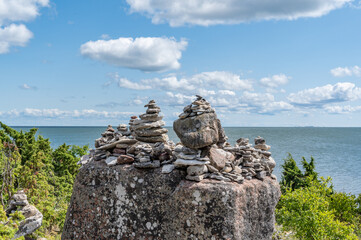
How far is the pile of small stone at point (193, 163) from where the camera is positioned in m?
6.99

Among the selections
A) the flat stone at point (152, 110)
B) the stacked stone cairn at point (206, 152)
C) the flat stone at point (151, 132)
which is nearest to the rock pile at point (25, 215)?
the flat stone at point (151, 132)

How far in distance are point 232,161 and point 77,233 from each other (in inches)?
160

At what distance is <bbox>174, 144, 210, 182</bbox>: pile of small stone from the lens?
6988 mm

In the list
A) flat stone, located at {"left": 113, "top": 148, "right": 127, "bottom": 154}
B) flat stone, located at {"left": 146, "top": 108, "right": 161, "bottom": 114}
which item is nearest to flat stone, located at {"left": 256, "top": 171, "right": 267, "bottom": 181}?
flat stone, located at {"left": 146, "top": 108, "right": 161, "bottom": 114}

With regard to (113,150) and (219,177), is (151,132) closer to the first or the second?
(113,150)

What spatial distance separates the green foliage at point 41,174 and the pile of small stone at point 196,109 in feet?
41.7

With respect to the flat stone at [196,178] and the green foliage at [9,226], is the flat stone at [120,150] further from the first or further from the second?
the green foliage at [9,226]

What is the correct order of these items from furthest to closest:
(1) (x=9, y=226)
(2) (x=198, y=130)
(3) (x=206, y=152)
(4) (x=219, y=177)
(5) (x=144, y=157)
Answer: (1) (x=9, y=226), (5) (x=144, y=157), (3) (x=206, y=152), (2) (x=198, y=130), (4) (x=219, y=177)

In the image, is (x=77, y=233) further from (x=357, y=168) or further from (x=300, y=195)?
(x=357, y=168)

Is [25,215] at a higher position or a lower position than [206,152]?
lower

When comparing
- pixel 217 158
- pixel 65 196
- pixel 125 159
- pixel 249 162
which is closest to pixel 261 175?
pixel 249 162

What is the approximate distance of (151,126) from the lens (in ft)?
26.7

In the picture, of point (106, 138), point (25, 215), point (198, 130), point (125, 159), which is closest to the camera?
point (198, 130)

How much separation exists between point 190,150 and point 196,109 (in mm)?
910
